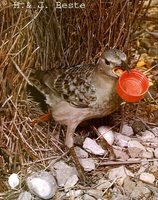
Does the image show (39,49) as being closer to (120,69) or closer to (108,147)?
(120,69)

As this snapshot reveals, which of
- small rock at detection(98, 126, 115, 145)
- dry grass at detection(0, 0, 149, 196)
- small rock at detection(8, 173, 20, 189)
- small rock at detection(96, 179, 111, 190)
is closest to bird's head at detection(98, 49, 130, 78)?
dry grass at detection(0, 0, 149, 196)

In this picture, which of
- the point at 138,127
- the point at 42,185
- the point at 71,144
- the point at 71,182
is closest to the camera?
the point at 42,185

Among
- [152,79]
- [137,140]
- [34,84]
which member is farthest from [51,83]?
[152,79]

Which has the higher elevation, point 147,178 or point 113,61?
point 113,61

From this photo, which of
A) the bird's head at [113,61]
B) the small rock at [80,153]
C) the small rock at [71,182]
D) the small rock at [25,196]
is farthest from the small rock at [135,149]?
the small rock at [25,196]

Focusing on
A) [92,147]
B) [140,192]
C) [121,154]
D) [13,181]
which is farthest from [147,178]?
[13,181]

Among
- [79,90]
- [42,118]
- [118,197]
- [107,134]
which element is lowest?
[118,197]

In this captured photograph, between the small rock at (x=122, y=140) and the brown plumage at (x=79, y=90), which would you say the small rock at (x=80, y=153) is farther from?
the small rock at (x=122, y=140)
